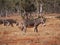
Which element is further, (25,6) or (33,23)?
(25,6)

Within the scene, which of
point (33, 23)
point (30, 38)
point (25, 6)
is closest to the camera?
point (30, 38)

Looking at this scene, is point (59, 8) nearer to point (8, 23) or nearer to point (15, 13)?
point (15, 13)

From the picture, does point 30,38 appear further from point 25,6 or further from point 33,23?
point 25,6

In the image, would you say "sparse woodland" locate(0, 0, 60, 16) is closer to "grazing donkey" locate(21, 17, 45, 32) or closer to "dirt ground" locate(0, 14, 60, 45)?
"grazing donkey" locate(21, 17, 45, 32)

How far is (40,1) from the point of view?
58906 millimetres

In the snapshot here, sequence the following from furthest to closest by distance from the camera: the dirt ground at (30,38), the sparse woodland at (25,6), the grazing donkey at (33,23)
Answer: the sparse woodland at (25,6), the grazing donkey at (33,23), the dirt ground at (30,38)

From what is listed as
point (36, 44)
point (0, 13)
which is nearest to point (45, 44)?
point (36, 44)

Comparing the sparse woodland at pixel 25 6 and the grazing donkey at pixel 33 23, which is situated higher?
the grazing donkey at pixel 33 23

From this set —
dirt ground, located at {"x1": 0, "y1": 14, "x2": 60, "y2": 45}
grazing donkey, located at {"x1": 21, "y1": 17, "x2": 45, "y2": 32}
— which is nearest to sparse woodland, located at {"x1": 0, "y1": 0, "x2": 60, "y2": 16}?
grazing donkey, located at {"x1": 21, "y1": 17, "x2": 45, "y2": 32}

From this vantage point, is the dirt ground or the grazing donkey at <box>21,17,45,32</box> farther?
the grazing donkey at <box>21,17,45,32</box>

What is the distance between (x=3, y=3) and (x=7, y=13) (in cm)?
→ 971

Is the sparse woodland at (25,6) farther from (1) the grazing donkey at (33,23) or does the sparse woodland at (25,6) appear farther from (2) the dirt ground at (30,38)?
(2) the dirt ground at (30,38)

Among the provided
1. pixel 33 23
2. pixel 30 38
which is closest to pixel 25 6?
pixel 33 23

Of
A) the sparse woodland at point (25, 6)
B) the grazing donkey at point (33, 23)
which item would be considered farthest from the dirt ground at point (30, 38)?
the sparse woodland at point (25, 6)
